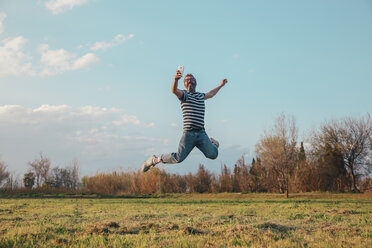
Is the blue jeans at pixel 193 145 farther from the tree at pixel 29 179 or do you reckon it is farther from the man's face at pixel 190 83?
the tree at pixel 29 179

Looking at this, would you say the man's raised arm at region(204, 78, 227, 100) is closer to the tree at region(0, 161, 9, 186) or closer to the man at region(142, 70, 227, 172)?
the man at region(142, 70, 227, 172)

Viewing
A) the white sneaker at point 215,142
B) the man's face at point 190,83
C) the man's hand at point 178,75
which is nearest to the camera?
the man's hand at point 178,75

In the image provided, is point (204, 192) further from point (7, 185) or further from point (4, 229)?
point (4, 229)

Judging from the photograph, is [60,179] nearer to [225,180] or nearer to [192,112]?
[225,180]

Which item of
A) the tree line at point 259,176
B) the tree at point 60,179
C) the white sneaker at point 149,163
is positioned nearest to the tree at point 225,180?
the tree line at point 259,176

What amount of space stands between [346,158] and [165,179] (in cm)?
1604

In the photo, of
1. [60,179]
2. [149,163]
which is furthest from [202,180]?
[149,163]

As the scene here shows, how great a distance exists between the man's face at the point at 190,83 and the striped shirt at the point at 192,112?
13 cm

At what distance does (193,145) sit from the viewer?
6285 millimetres

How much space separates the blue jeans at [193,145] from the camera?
6199 mm

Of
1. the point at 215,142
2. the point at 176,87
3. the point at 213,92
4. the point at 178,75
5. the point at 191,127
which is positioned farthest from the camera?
the point at 213,92

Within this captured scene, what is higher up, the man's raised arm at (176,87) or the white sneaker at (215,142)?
the man's raised arm at (176,87)

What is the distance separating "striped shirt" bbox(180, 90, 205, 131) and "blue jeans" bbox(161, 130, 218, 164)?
4.9 inches

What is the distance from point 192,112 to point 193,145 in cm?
62
